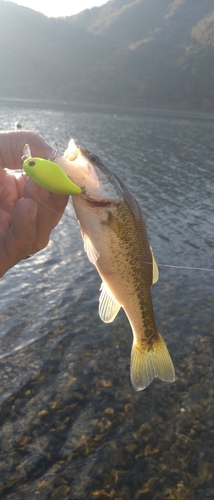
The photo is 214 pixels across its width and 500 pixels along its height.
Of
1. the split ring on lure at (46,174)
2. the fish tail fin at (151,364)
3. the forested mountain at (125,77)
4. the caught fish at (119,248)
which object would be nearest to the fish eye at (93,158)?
the caught fish at (119,248)

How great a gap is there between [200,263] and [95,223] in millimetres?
13751

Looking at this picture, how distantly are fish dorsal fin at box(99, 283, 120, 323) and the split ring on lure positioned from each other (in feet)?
5.65

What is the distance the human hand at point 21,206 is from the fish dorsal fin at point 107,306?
3.32 feet

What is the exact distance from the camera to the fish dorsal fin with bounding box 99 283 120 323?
15.9 feet

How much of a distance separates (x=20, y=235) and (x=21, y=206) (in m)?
0.37

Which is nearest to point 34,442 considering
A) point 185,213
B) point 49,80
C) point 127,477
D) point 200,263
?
point 127,477

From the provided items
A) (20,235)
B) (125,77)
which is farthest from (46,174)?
(125,77)

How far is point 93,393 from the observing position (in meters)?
9.23

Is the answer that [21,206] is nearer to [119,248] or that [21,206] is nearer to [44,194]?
[44,194]

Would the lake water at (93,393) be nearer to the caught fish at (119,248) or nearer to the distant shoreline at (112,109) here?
the caught fish at (119,248)

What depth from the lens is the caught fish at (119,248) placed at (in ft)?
13.0

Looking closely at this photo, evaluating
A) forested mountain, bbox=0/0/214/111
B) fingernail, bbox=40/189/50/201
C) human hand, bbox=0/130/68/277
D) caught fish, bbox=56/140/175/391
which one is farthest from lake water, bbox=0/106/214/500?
forested mountain, bbox=0/0/214/111

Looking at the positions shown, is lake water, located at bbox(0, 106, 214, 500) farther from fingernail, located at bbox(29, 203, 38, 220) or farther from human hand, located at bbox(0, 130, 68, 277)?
fingernail, located at bbox(29, 203, 38, 220)

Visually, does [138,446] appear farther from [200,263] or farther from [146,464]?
[200,263]
